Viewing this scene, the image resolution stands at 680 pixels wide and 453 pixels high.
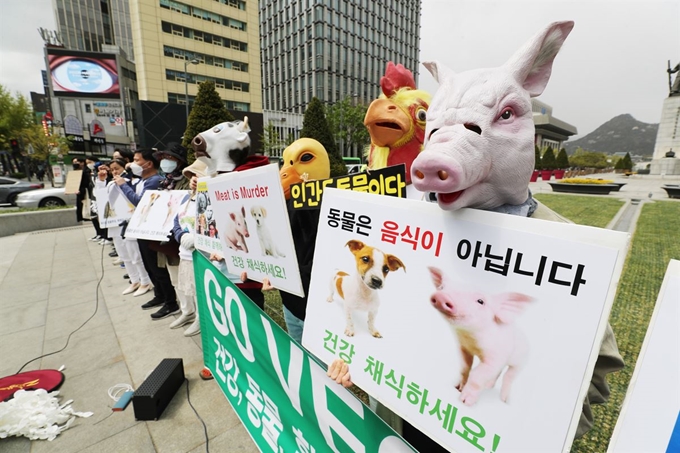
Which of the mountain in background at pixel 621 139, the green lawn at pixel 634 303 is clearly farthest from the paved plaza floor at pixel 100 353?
the mountain in background at pixel 621 139

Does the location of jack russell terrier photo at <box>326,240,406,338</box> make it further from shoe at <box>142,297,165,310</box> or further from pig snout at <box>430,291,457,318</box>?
shoe at <box>142,297,165,310</box>

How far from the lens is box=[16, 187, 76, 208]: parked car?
39.0 feet

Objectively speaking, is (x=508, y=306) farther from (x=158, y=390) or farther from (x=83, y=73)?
(x=83, y=73)

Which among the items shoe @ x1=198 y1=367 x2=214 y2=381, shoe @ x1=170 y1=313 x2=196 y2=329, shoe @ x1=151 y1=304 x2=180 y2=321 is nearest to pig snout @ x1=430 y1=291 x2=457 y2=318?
shoe @ x1=198 y1=367 x2=214 y2=381

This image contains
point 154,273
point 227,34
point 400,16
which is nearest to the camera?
point 154,273

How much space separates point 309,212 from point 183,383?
6.95 feet

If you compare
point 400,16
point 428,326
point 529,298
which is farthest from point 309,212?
point 400,16

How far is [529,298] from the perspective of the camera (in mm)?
836

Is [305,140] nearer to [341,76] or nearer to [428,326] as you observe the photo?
[428,326]

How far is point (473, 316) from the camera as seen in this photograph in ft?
3.08

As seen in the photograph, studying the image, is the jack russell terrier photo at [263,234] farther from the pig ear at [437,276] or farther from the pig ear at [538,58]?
the pig ear at [538,58]

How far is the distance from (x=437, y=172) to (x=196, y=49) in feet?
123

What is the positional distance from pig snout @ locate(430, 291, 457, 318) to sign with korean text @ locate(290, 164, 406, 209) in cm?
55

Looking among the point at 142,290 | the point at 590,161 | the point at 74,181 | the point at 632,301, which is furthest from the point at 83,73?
the point at 590,161
